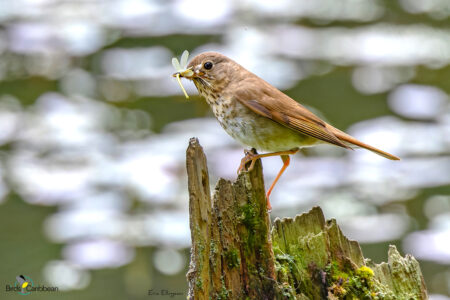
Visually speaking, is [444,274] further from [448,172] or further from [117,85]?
[117,85]

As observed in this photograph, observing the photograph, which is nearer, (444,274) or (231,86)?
(231,86)

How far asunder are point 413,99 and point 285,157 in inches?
138

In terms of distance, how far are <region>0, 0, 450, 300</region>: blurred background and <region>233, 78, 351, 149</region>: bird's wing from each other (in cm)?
251

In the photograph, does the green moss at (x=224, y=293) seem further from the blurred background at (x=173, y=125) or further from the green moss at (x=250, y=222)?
the blurred background at (x=173, y=125)

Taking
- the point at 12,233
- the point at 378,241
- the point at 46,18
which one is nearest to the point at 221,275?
the point at 378,241

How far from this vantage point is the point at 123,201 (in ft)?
26.3

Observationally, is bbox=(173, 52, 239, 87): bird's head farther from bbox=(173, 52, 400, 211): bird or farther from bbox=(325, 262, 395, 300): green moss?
bbox=(325, 262, 395, 300): green moss

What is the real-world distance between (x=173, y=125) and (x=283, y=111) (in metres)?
3.33

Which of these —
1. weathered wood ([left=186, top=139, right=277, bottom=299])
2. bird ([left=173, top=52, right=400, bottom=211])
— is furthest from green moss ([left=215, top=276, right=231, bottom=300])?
bird ([left=173, top=52, right=400, bottom=211])

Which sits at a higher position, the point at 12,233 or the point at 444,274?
the point at 12,233

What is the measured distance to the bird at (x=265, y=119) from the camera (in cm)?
493

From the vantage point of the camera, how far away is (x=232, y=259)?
3.84 m

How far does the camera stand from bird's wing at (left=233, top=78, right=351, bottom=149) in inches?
192

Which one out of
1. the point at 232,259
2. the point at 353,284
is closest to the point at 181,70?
the point at 232,259
